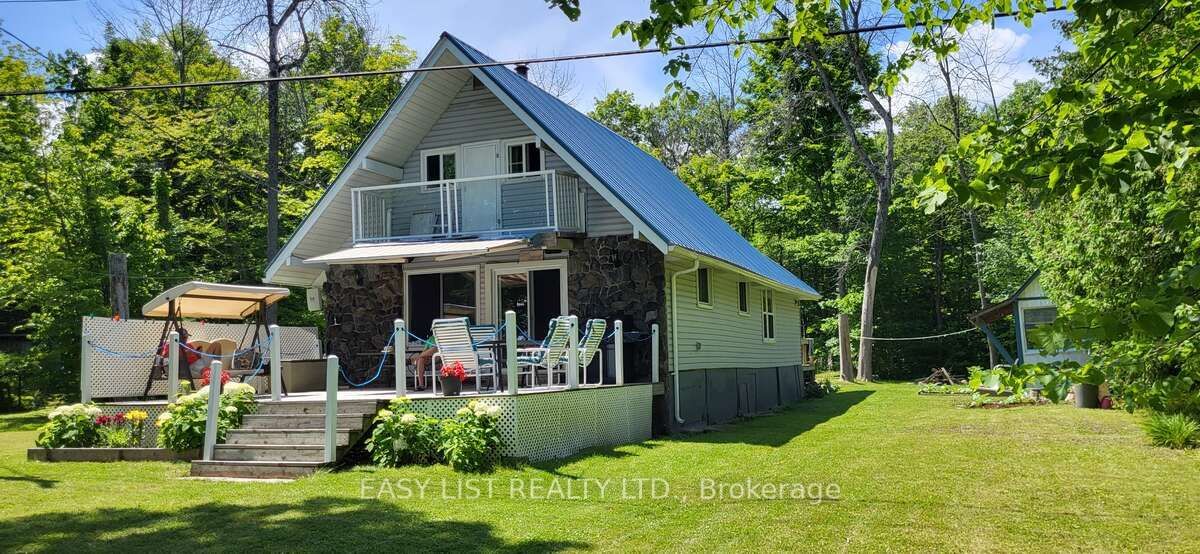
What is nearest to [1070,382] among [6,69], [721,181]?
[6,69]

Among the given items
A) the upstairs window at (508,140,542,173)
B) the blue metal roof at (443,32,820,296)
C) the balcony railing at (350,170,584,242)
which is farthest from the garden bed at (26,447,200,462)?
the upstairs window at (508,140,542,173)

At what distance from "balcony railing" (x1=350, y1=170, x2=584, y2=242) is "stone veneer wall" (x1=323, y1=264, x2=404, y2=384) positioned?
0.80 meters

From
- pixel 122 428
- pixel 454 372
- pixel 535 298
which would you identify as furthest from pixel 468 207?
pixel 122 428

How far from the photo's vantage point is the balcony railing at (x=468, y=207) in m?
14.8

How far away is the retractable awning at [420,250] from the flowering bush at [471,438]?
3852 millimetres

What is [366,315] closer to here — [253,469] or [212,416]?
[212,416]

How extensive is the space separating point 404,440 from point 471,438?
85cm

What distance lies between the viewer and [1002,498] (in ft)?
26.5

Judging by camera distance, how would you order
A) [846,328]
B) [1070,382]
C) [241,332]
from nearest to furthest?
[1070,382]
[241,332]
[846,328]

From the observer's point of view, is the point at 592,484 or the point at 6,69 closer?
the point at 592,484

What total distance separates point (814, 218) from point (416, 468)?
98.8ft

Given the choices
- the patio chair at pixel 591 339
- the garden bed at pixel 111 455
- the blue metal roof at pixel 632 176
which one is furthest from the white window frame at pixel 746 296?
the garden bed at pixel 111 455

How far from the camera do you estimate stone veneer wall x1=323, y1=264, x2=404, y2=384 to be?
16406 mm

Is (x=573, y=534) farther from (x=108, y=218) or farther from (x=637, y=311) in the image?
(x=108, y=218)
